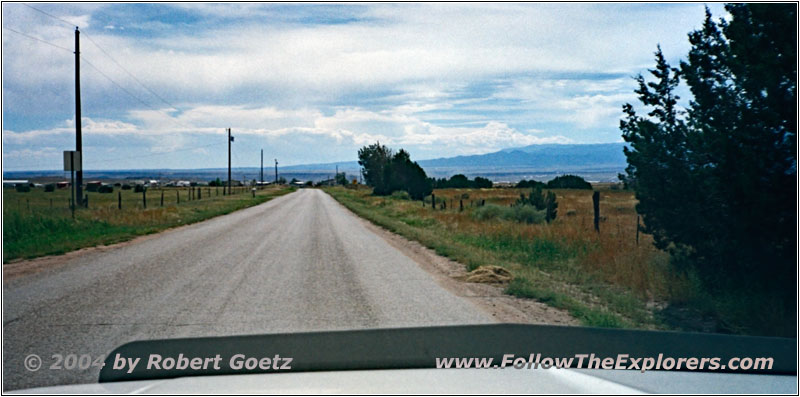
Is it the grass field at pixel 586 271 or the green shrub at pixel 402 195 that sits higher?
the grass field at pixel 586 271

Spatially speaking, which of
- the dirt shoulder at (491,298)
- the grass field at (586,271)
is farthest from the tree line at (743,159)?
the dirt shoulder at (491,298)

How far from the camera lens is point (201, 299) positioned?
9.42m

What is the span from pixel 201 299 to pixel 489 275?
5.08 metres

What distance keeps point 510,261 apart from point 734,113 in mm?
7247

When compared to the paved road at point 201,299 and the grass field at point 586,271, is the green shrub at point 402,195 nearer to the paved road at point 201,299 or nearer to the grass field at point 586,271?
the grass field at point 586,271

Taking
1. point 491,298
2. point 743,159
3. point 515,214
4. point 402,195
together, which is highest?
point 743,159

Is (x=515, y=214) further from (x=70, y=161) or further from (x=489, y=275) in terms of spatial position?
(x=70, y=161)

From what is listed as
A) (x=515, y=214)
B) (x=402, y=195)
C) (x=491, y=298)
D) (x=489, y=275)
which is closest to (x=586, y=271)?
(x=489, y=275)

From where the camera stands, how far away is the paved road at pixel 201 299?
7.09m

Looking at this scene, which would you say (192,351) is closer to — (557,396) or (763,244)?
(557,396)

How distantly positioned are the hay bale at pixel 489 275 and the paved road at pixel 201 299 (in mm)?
815

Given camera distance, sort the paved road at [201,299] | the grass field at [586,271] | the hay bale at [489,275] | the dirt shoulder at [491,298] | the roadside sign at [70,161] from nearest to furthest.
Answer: the paved road at [201,299] < the dirt shoulder at [491,298] < the grass field at [586,271] < the hay bale at [489,275] < the roadside sign at [70,161]

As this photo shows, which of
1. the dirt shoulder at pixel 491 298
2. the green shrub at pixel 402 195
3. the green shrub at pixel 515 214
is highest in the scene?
the green shrub at pixel 515 214

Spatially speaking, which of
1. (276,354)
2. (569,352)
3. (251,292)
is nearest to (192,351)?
(276,354)
